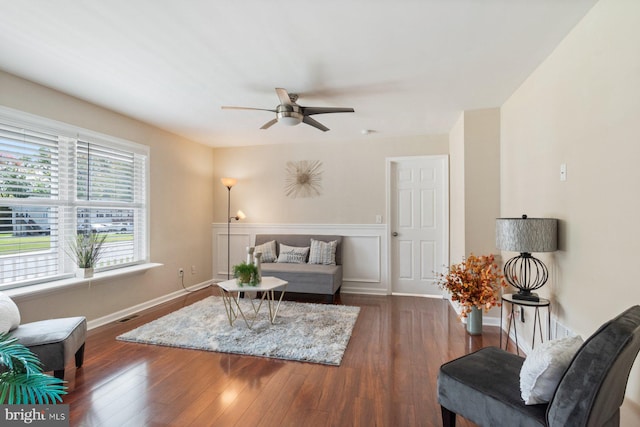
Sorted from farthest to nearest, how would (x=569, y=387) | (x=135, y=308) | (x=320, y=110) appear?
(x=135, y=308) → (x=320, y=110) → (x=569, y=387)

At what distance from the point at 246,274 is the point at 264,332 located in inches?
24.5

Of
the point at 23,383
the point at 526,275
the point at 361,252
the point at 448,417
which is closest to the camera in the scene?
the point at 23,383

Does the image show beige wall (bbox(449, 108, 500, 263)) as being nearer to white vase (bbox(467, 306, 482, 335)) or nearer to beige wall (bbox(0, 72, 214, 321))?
white vase (bbox(467, 306, 482, 335))

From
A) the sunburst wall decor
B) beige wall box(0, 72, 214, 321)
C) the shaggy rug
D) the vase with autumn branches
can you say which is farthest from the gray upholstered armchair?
the sunburst wall decor

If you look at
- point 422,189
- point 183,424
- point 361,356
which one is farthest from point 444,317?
point 183,424

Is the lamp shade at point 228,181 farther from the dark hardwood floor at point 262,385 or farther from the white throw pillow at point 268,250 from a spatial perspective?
the dark hardwood floor at point 262,385

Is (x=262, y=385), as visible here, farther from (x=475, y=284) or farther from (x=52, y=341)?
(x=475, y=284)

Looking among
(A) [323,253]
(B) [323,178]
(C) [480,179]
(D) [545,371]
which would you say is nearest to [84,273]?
(A) [323,253]

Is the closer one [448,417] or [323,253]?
[448,417]

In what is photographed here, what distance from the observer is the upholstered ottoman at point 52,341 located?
2.11 meters

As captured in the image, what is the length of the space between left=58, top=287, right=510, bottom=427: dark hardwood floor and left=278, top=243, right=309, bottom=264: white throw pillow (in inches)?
75.2

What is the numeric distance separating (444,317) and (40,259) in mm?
4368

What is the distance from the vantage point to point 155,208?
4.30 meters

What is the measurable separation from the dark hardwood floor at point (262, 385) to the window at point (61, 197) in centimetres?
95
